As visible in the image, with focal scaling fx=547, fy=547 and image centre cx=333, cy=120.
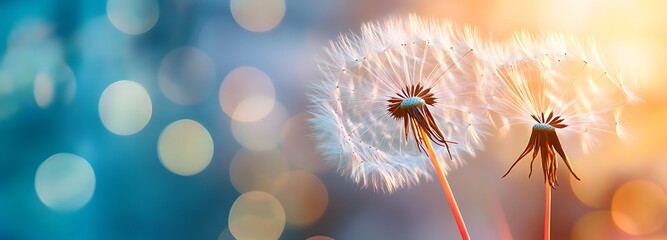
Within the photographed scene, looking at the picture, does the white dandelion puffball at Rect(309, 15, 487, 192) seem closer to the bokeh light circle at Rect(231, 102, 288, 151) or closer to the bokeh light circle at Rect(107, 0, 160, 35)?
the bokeh light circle at Rect(231, 102, 288, 151)

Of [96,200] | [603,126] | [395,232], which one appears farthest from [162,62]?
[603,126]

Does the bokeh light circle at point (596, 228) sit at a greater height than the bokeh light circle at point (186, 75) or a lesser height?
lesser

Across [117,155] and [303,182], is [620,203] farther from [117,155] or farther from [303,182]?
[117,155]

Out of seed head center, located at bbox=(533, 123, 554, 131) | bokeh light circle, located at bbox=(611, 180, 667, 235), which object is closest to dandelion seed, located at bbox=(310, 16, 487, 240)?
seed head center, located at bbox=(533, 123, 554, 131)

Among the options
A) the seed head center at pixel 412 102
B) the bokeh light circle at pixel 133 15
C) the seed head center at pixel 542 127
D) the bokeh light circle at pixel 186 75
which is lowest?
the seed head center at pixel 542 127

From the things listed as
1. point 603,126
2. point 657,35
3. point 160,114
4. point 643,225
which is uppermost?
point 160,114

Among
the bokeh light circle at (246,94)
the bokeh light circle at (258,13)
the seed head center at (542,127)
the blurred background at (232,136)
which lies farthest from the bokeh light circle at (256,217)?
the seed head center at (542,127)

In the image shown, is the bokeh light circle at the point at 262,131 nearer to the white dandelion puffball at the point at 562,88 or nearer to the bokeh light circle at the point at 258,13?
the bokeh light circle at the point at 258,13

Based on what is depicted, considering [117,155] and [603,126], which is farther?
[117,155]
